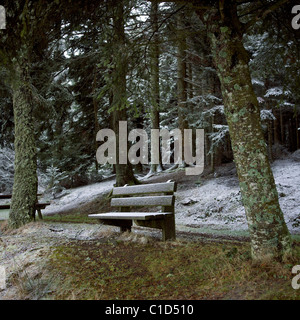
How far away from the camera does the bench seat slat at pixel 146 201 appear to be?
19.8 ft

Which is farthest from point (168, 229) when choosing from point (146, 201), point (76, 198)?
point (76, 198)

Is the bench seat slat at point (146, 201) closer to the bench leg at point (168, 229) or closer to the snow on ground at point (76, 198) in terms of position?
the bench leg at point (168, 229)

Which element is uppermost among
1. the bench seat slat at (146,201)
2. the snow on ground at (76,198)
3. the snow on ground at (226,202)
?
the bench seat slat at (146,201)

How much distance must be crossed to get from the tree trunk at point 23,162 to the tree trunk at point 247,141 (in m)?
6.54

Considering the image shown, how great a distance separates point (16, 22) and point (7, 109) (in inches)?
398

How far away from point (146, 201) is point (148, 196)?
29cm

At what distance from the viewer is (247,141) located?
13.6 feet

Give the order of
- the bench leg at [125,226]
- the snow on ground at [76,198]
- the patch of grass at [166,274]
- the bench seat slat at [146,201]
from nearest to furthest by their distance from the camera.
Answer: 1. the patch of grass at [166,274]
2. the bench seat slat at [146,201]
3. the bench leg at [125,226]
4. the snow on ground at [76,198]

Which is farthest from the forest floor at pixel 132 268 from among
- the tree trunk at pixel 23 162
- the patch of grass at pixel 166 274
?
the tree trunk at pixel 23 162

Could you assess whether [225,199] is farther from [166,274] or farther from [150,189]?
[166,274]

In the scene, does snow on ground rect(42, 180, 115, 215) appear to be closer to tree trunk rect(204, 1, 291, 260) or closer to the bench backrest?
the bench backrest

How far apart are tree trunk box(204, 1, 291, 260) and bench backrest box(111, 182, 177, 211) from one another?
210 cm
